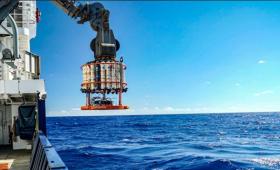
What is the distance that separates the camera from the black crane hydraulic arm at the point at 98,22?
291 inches

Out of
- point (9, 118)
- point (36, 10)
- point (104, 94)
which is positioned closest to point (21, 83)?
point (9, 118)

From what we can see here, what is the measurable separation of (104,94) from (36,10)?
2066cm

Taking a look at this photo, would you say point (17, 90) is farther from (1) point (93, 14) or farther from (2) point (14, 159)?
(1) point (93, 14)

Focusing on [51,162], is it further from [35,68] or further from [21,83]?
[35,68]

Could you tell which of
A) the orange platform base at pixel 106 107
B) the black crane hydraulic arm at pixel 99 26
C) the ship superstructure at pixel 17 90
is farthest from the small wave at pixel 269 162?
the black crane hydraulic arm at pixel 99 26

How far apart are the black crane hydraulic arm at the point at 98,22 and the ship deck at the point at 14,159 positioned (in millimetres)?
7490

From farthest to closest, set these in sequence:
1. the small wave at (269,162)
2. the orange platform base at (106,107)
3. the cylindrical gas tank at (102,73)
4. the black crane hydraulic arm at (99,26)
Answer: the small wave at (269,162) < the orange platform base at (106,107) < the cylindrical gas tank at (102,73) < the black crane hydraulic arm at (99,26)

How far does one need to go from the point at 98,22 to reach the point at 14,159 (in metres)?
9.95

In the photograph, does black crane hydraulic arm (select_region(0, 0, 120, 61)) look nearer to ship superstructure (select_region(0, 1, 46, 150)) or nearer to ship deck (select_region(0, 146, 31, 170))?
ship deck (select_region(0, 146, 31, 170))

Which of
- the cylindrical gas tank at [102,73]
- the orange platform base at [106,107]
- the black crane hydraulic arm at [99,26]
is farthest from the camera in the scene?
the orange platform base at [106,107]

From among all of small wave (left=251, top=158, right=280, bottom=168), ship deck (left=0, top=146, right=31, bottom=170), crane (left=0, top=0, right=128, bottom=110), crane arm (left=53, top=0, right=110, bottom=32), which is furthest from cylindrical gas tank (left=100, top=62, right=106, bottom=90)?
small wave (left=251, top=158, right=280, bottom=168)

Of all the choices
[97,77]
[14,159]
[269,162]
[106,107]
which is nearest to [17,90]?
[14,159]

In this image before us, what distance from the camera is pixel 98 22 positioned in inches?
302

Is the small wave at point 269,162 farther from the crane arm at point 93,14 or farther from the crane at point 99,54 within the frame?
the crane arm at point 93,14
